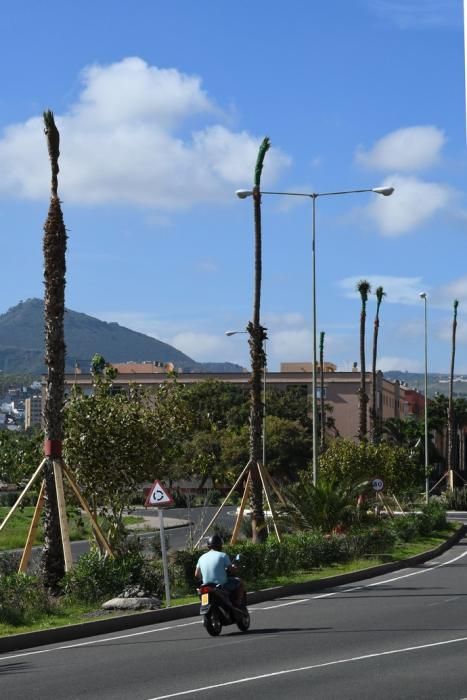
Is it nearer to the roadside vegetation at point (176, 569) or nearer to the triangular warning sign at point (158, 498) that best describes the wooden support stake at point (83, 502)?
the roadside vegetation at point (176, 569)

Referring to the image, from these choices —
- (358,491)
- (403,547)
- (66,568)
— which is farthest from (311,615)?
(403,547)

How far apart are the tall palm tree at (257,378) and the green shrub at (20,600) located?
13.0m

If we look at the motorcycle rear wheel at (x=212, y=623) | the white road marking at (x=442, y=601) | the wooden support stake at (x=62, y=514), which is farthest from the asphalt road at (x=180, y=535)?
the motorcycle rear wheel at (x=212, y=623)

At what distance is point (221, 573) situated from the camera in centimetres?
1773

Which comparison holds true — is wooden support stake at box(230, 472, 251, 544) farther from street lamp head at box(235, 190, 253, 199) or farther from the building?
the building

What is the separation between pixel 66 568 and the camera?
77.6 ft

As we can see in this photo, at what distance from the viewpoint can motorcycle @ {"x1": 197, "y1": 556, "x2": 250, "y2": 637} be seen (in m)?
17.6

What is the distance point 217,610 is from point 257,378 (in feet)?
55.4

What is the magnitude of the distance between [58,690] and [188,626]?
22.2 ft

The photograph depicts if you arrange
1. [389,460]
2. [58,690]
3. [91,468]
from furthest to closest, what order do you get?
[389,460]
[91,468]
[58,690]

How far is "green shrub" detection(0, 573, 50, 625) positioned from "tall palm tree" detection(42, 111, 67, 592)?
2.95 meters

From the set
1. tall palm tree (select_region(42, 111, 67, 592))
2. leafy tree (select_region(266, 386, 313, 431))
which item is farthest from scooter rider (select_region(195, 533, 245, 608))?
leafy tree (select_region(266, 386, 313, 431))

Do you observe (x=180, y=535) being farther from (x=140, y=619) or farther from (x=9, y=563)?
(x=140, y=619)

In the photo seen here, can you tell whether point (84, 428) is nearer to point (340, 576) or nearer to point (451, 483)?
point (340, 576)
